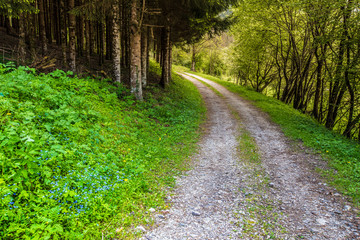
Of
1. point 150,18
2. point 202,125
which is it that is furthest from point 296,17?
point 202,125

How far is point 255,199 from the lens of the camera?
5098mm

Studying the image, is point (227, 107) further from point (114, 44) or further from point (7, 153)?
point (7, 153)

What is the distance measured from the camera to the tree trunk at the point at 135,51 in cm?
1102

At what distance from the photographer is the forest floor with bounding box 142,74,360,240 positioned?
4.00 m

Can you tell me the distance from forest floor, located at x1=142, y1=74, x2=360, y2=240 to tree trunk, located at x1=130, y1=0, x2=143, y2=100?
18.5 feet

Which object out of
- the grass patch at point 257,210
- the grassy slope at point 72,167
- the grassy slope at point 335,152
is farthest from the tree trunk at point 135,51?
the grassy slope at point 335,152

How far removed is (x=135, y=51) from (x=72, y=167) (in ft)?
27.6

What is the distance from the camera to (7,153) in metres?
3.63

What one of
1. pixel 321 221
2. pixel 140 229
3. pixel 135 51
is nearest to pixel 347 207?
pixel 321 221

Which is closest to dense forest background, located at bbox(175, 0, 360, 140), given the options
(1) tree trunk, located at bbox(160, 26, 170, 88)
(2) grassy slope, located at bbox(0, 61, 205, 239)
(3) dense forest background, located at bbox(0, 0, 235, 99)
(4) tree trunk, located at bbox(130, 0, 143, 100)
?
(3) dense forest background, located at bbox(0, 0, 235, 99)

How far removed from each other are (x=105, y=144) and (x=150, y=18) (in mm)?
13103

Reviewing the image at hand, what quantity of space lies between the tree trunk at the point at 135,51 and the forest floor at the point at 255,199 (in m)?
5.64

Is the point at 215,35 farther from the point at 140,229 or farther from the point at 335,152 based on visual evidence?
the point at 140,229

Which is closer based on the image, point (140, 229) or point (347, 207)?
point (140, 229)
